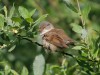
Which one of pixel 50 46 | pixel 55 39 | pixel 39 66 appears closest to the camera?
pixel 39 66

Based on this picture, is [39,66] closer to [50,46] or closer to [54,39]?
[50,46]

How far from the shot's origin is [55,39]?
209 inches

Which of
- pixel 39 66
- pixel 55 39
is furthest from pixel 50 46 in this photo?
pixel 39 66

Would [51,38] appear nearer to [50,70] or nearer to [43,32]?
[43,32]

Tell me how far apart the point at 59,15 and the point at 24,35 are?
4.56 m

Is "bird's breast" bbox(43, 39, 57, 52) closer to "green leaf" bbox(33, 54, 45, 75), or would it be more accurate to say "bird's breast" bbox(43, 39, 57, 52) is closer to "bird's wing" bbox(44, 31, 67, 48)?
"bird's wing" bbox(44, 31, 67, 48)

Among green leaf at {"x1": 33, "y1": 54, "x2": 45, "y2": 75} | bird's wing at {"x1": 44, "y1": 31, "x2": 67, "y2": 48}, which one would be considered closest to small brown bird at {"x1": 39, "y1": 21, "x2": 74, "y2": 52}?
bird's wing at {"x1": 44, "y1": 31, "x2": 67, "y2": 48}

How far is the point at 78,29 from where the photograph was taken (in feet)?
14.4

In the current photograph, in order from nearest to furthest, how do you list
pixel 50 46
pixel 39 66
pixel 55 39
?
pixel 39 66, pixel 50 46, pixel 55 39

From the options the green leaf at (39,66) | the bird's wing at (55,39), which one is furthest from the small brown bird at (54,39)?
the green leaf at (39,66)

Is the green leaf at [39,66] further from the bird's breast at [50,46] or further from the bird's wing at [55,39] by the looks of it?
the bird's wing at [55,39]

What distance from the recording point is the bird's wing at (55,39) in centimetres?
521

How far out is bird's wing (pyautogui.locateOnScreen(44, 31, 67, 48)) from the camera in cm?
521

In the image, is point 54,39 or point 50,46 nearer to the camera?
point 50,46
